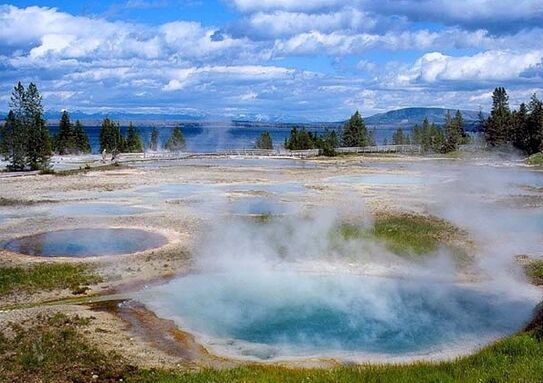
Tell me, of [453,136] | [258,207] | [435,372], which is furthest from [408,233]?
[453,136]

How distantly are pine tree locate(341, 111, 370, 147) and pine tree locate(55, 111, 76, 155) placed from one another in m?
47.3

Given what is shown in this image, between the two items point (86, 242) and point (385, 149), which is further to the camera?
point (385, 149)

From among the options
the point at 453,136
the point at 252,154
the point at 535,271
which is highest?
the point at 453,136

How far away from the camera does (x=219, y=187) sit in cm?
4509

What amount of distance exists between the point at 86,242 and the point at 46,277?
610cm

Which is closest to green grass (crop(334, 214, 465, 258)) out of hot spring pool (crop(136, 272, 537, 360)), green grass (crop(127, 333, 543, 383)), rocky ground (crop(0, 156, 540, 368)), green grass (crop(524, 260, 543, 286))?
rocky ground (crop(0, 156, 540, 368))

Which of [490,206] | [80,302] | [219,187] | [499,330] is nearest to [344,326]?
[499,330]

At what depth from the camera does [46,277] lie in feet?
64.4

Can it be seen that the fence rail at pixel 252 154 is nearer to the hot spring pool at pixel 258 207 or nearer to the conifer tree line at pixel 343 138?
the conifer tree line at pixel 343 138

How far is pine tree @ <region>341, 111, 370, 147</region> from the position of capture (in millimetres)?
112312

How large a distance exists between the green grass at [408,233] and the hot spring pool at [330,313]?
3.94 metres

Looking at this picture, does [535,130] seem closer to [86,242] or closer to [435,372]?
[86,242]

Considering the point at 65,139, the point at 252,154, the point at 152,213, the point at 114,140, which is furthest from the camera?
the point at 114,140

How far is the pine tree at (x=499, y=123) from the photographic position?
90875 millimetres
